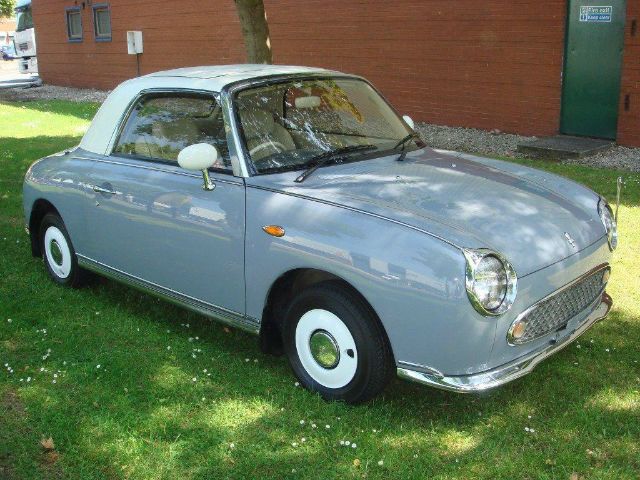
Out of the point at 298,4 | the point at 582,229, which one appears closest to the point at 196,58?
the point at 298,4

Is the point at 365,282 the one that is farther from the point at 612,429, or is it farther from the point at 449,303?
the point at 612,429

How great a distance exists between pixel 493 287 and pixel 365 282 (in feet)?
1.83

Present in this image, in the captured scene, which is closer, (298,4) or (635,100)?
(635,100)

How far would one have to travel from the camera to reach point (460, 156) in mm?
4734

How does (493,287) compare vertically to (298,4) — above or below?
below

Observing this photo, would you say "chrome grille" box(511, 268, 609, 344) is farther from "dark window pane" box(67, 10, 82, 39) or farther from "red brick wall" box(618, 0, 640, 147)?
"dark window pane" box(67, 10, 82, 39)

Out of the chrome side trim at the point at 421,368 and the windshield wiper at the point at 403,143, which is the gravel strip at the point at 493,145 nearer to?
the windshield wiper at the point at 403,143

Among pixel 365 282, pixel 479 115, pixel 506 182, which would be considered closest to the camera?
pixel 365 282

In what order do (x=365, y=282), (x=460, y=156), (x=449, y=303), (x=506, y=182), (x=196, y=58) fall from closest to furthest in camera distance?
(x=449, y=303), (x=365, y=282), (x=506, y=182), (x=460, y=156), (x=196, y=58)

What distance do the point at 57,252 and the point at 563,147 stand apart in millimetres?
6722

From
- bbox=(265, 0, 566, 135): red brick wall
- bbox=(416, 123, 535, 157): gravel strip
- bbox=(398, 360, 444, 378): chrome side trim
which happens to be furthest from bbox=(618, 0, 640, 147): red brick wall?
bbox=(398, 360, 444, 378): chrome side trim

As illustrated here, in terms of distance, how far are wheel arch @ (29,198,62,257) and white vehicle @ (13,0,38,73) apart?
21130 mm

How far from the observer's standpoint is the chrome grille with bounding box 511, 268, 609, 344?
340 cm

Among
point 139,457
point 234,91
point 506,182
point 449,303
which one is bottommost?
point 139,457
